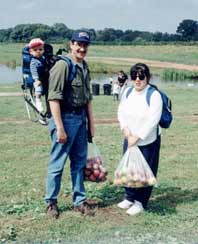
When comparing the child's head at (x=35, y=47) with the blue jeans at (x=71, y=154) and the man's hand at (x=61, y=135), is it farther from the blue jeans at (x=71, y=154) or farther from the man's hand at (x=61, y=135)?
the man's hand at (x=61, y=135)

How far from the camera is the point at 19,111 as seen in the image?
18.9 meters

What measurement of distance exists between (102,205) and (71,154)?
72 centimetres

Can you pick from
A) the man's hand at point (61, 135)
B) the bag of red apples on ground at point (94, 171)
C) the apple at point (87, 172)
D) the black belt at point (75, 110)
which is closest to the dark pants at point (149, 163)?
the bag of red apples on ground at point (94, 171)

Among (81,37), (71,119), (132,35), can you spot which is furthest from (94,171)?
(132,35)

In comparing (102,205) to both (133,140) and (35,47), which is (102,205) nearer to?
(133,140)

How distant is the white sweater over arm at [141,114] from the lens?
5688mm

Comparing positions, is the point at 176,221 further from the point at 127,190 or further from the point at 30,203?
the point at 30,203

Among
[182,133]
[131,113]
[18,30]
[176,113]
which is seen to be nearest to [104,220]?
[131,113]

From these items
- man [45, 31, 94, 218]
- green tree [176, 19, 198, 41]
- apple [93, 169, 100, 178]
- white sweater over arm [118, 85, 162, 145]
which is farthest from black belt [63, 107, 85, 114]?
green tree [176, 19, 198, 41]

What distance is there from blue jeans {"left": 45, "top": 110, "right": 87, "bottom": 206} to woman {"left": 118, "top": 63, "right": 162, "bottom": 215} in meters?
0.42

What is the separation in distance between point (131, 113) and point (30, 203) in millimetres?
1503

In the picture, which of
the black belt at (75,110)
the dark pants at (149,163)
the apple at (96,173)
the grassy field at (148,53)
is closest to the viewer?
the black belt at (75,110)

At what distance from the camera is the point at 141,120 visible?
5.77 m

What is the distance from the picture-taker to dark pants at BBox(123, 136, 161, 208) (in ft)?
19.2
